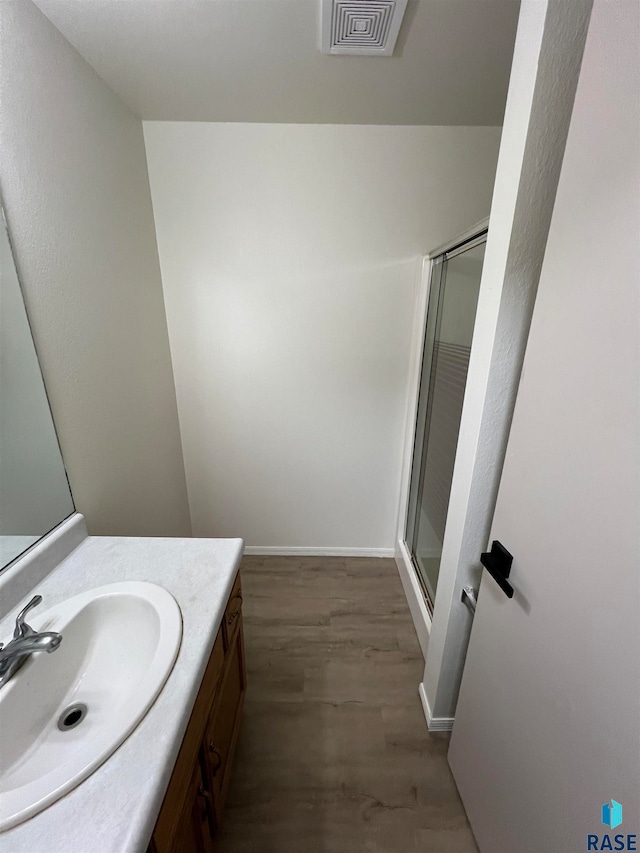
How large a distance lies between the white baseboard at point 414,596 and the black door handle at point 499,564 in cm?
88

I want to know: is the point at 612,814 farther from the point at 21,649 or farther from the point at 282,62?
the point at 282,62

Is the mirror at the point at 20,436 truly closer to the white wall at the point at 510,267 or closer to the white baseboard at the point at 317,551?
the white wall at the point at 510,267

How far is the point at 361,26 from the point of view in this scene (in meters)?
1.06

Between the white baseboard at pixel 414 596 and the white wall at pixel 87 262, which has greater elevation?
the white wall at pixel 87 262

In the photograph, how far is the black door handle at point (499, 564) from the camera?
826 millimetres

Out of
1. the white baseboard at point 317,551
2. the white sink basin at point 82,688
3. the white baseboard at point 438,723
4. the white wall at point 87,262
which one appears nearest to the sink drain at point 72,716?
the white sink basin at point 82,688

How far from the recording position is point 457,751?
1177 mm

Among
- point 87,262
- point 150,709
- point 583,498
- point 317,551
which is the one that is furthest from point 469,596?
point 87,262

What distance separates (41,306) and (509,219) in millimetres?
1297

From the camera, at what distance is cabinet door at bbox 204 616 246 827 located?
90 cm

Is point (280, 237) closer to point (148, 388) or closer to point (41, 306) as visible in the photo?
point (148, 388)

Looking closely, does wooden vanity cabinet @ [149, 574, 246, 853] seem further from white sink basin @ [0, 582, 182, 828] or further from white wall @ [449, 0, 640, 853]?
white wall @ [449, 0, 640, 853]

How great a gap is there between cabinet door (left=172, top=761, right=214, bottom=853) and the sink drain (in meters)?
0.29

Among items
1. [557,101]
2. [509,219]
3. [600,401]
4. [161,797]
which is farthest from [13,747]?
[557,101]
